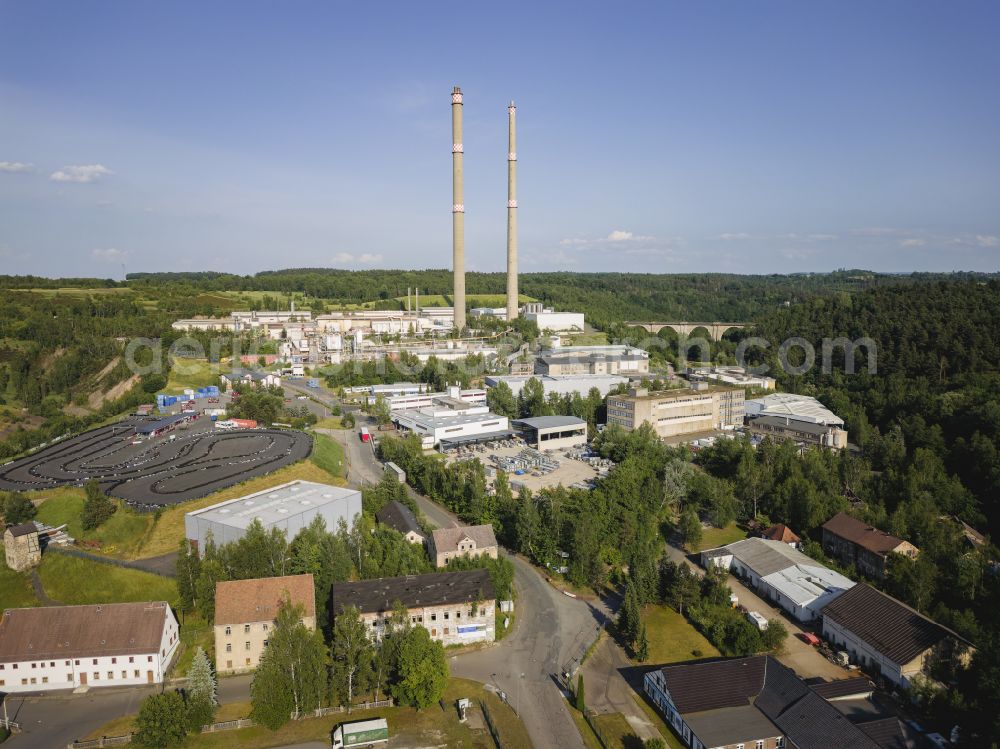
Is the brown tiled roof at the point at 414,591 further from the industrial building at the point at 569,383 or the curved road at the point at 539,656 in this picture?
the industrial building at the point at 569,383

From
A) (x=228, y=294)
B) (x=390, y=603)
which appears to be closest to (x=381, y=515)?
(x=390, y=603)

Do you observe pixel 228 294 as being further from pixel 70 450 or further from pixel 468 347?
pixel 70 450

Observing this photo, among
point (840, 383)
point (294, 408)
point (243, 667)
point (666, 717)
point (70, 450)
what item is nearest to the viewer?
point (666, 717)

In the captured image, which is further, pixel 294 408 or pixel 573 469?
pixel 294 408

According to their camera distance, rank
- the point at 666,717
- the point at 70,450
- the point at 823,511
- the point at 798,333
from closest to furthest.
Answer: the point at 666,717, the point at 823,511, the point at 70,450, the point at 798,333

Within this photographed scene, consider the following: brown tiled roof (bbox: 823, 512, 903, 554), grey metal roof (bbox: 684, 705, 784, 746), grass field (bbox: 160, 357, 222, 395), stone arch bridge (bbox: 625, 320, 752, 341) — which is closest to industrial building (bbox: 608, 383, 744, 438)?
brown tiled roof (bbox: 823, 512, 903, 554)

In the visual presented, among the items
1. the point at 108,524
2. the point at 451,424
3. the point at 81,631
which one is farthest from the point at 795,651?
the point at 451,424

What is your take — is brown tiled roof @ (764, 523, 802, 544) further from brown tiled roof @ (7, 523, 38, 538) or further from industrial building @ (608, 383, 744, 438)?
brown tiled roof @ (7, 523, 38, 538)

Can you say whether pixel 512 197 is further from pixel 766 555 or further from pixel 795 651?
pixel 795 651
